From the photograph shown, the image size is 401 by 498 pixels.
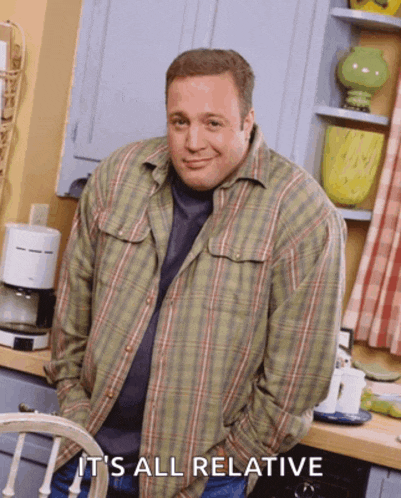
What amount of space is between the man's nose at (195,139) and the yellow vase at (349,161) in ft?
2.85

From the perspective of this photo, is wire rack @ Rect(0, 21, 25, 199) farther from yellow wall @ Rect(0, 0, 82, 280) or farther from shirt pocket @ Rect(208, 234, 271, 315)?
shirt pocket @ Rect(208, 234, 271, 315)

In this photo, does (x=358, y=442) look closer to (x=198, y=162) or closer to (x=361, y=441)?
(x=361, y=441)

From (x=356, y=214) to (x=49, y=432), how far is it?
1.47m

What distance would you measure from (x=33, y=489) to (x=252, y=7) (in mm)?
1420

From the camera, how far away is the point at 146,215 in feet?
5.70

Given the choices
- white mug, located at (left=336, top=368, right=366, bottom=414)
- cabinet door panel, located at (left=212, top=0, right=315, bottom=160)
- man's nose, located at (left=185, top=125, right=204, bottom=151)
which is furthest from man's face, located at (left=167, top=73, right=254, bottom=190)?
white mug, located at (left=336, top=368, right=366, bottom=414)

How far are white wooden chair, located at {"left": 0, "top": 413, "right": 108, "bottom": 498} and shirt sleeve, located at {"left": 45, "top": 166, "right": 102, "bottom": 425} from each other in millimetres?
488

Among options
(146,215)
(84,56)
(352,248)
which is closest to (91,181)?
(146,215)

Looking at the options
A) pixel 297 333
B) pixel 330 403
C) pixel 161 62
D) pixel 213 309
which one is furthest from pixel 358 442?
pixel 161 62

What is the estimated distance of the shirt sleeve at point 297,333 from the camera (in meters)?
1.63

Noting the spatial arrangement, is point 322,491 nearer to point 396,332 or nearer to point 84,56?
point 396,332

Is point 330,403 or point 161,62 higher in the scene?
point 161,62

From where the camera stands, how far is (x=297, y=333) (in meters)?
1.64

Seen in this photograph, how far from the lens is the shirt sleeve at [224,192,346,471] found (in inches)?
64.1
